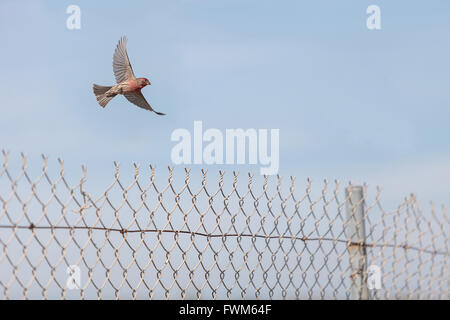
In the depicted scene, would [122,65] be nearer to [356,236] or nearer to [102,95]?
[102,95]

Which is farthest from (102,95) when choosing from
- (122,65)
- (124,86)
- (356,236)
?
(356,236)

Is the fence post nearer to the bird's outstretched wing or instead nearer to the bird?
the bird

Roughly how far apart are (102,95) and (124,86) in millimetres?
390

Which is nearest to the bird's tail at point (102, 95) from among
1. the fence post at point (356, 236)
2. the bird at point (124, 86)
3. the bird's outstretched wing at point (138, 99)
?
the bird at point (124, 86)

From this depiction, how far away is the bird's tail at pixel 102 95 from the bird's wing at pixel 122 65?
0.38 m

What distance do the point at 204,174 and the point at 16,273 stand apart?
96cm

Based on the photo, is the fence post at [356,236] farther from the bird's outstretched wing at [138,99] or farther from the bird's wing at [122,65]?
the bird's outstretched wing at [138,99]

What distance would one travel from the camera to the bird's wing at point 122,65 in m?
6.02

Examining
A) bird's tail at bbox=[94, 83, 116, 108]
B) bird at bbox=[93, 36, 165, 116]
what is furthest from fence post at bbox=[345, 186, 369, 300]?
bird's tail at bbox=[94, 83, 116, 108]
